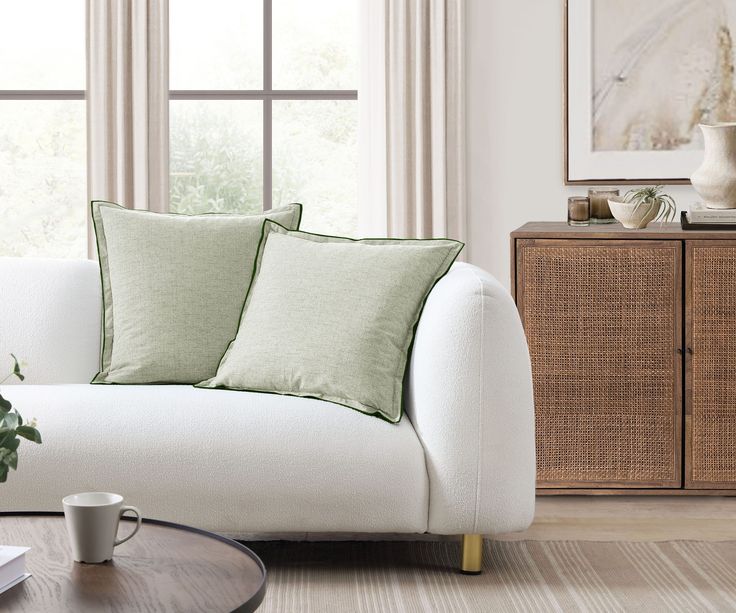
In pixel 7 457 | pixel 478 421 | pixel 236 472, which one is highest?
pixel 7 457

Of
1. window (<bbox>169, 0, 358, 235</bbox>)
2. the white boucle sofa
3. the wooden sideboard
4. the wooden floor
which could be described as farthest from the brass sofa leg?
window (<bbox>169, 0, 358, 235</bbox>)

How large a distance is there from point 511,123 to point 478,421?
7.44ft

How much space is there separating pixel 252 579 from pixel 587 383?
6.20ft

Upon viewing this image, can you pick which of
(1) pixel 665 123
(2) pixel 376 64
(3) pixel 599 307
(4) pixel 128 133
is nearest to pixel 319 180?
(2) pixel 376 64

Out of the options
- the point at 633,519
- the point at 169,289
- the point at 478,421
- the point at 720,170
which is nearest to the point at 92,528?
the point at 478,421

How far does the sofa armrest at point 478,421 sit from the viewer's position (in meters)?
2.15

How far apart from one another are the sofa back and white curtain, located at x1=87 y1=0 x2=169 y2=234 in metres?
1.43

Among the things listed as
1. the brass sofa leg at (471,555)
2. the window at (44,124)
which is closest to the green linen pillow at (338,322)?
the brass sofa leg at (471,555)

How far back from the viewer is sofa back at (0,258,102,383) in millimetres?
A: 2652

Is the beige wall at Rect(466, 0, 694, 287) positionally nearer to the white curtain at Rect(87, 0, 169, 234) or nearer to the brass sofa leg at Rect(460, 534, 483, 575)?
the white curtain at Rect(87, 0, 169, 234)

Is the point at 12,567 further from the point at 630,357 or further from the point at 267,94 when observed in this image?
the point at 267,94

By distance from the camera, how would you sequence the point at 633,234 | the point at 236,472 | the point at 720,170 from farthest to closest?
the point at 720,170 → the point at 633,234 → the point at 236,472

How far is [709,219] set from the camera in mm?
3023

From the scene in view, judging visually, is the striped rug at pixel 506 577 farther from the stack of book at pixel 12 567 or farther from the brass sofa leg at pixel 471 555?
the stack of book at pixel 12 567
